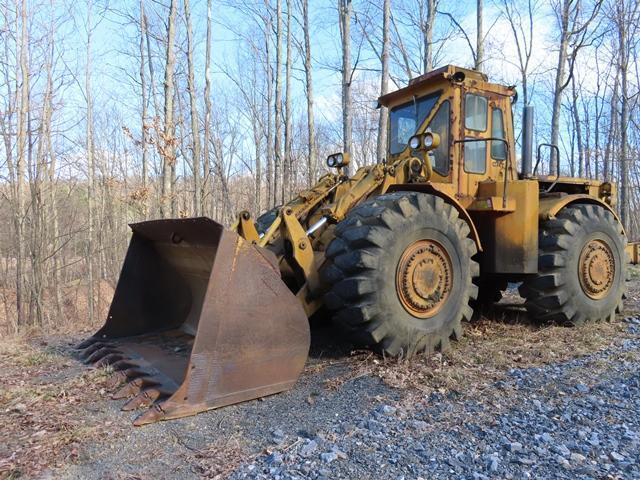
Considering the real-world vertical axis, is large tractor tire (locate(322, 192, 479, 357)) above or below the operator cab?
below

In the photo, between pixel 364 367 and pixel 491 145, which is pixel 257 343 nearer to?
pixel 364 367

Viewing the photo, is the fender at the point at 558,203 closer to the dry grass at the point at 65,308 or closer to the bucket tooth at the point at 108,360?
the bucket tooth at the point at 108,360

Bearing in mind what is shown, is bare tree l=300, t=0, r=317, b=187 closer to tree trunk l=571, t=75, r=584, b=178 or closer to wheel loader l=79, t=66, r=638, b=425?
wheel loader l=79, t=66, r=638, b=425

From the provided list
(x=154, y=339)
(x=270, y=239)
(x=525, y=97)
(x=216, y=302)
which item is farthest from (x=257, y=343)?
(x=525, y=97)

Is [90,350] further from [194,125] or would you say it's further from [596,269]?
[194,125]

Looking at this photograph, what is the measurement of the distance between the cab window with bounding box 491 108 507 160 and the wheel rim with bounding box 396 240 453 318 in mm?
1902

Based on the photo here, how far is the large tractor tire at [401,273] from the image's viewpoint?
3996mm

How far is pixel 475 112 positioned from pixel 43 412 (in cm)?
505

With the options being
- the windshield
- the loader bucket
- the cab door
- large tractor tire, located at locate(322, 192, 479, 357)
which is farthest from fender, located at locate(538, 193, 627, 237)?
the loader bucket

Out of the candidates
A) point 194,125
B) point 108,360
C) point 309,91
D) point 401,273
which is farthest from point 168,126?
point 401,273

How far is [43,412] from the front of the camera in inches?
128

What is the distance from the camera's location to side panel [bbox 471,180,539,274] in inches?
217

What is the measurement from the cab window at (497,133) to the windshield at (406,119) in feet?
2.66

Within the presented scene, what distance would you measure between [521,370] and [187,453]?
281 cm
